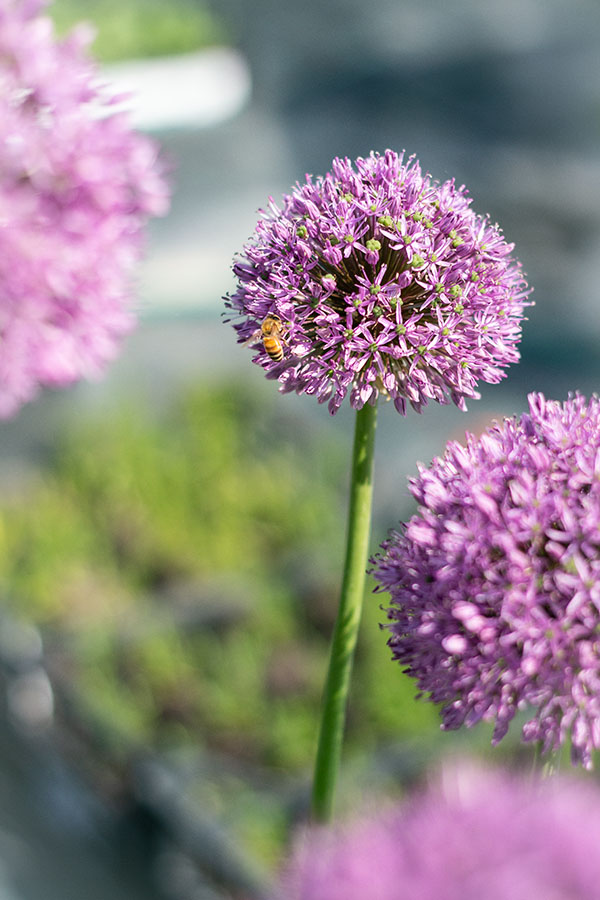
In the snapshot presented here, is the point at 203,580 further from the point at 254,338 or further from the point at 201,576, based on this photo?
the point at 254,338

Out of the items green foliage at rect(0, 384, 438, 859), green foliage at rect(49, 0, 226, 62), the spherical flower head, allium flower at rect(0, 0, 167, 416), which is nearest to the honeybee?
the spherical flower head

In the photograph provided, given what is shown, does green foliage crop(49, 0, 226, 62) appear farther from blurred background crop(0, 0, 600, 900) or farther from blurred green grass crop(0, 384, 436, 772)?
blurred green grass crop(0, 384, 436, 772)

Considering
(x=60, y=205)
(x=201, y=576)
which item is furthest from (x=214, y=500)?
(x=60, y=205)


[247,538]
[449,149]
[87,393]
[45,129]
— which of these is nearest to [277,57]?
[449,149]

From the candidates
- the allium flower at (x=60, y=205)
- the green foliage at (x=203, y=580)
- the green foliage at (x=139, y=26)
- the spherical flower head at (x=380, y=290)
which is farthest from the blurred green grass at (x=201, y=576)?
the green foliage at (x=139, y=26)

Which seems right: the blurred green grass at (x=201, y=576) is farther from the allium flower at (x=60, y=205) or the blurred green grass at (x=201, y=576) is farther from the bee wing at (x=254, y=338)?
the bee wing at (x=254, y=338)
